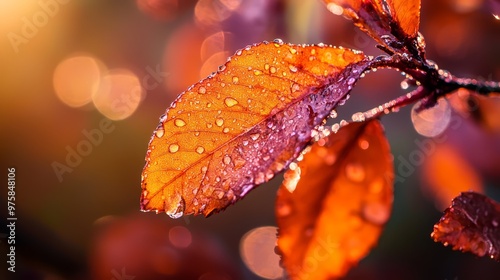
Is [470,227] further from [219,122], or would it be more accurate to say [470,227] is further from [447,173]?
[447,173]

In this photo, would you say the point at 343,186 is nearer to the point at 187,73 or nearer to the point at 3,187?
the point at 187,73

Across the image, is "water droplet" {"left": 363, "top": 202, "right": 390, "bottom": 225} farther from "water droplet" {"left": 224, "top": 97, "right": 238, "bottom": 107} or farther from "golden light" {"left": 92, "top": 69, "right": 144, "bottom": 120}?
"golden light" {"left": 92, "top": 69, "right": 144, "bottom": 120}

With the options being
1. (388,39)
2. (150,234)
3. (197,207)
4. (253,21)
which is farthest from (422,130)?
(197,207)

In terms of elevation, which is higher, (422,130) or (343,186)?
(422,130)

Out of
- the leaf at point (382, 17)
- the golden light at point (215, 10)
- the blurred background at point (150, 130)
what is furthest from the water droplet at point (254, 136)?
the golden light at point (215, 10)

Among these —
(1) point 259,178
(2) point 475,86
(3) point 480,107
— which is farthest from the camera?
(3) point 480,107

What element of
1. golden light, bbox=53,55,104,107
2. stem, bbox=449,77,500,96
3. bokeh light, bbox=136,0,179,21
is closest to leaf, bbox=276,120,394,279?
stem, bbox=449,77,500,96

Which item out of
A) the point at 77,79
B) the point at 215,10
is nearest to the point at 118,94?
the point at 77,79
